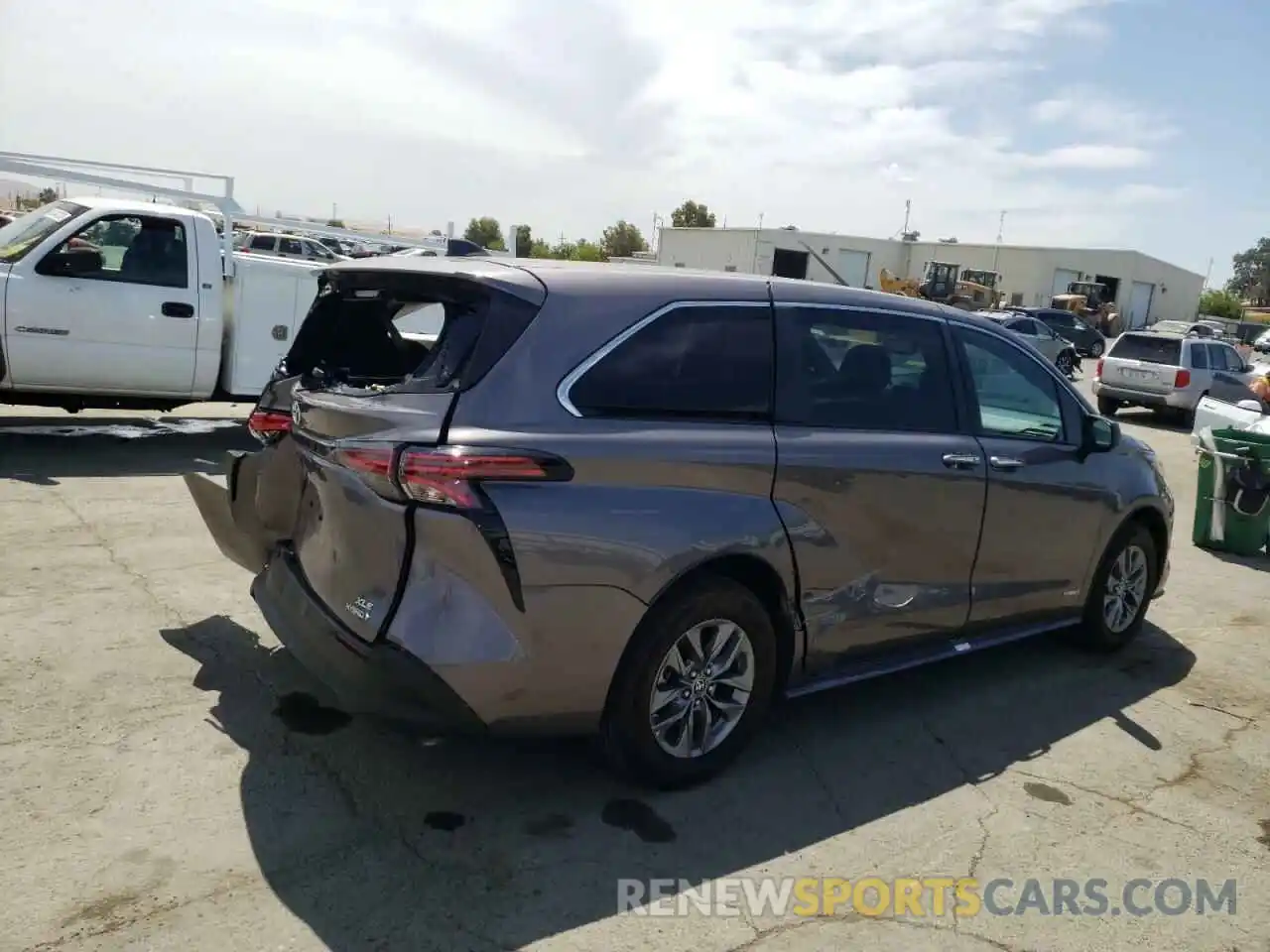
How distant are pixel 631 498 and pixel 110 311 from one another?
22.4ft

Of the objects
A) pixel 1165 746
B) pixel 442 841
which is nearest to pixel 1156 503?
pixel 1165 746

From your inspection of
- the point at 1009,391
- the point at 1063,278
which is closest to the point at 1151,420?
the point at 1009,391

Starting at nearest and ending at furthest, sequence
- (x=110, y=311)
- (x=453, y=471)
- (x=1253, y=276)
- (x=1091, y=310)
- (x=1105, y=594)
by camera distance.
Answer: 1. (x=453, y=471)
2. (x=1105, y=594)
3. (x=110, y=311)
4. (x=1091, y=310)
5. (x=1253, y=276)

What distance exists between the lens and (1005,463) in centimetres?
485

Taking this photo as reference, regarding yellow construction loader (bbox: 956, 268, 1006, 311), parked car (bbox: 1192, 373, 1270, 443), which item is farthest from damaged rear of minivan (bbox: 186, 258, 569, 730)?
yellow construction loader (bbox: 956, 268, 1006, 311)

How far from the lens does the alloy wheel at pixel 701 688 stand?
3.71 metres

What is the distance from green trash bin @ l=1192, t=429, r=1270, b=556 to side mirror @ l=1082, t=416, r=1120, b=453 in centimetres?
368

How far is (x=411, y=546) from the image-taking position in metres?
3.26

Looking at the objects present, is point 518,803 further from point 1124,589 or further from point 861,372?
point 1124,589

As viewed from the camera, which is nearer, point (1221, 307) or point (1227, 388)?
point (1227, 388)

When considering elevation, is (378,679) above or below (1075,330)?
below

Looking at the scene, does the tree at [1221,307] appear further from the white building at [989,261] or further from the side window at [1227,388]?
the side window at [1227,388]

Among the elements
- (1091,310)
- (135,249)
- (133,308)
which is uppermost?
(1091,310)

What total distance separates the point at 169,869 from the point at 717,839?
1.73 m
